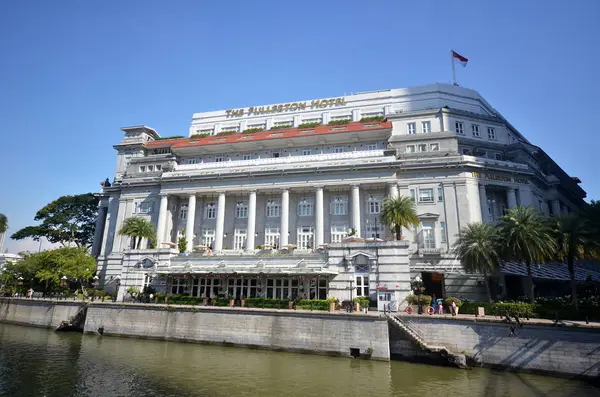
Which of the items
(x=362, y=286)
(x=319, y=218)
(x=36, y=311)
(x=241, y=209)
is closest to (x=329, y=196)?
(x=319, y=218)

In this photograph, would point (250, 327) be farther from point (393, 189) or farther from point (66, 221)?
point (66, 221)

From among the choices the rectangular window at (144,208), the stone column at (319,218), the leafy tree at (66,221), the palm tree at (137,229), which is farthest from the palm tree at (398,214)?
the leafy tree at (66,221)

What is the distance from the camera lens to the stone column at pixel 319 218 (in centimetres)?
4623

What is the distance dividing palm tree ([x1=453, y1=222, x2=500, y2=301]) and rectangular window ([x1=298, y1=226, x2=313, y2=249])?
1972 centimetres

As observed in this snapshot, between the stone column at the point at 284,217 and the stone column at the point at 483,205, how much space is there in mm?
25099

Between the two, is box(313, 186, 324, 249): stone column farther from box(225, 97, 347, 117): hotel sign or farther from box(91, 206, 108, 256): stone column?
box(91, 206, 108, 256): stone column

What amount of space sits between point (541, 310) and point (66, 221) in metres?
83.7

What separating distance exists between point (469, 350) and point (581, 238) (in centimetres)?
1448

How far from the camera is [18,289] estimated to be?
167 ft

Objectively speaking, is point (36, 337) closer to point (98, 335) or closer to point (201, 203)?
point (98, 335)

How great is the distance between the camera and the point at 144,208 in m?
56.7

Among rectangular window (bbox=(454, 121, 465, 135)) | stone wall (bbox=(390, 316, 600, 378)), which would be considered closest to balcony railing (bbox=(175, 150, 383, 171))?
rectangular window (bbox=(454, 121, 465, 135))

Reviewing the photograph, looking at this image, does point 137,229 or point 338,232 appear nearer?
point 338,232

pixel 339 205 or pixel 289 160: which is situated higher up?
pixel 289 160
